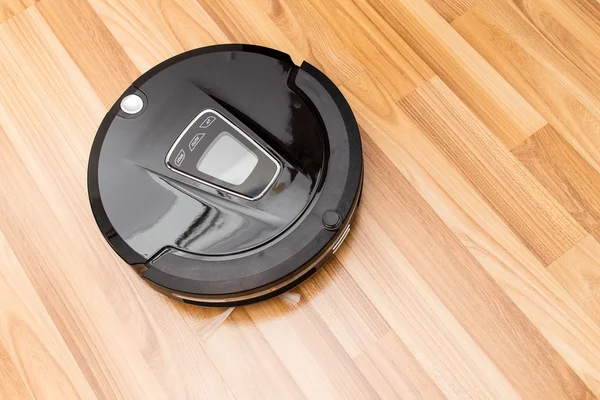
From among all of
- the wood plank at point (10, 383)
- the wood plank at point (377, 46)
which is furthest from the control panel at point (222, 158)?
the wood plank at point (10, 383)

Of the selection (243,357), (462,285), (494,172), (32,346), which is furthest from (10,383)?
(494,172)

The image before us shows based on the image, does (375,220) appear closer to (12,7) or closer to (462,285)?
(462,285)

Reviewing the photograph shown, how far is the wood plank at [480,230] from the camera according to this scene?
89cm

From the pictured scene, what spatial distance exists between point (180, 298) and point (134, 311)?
90 mm

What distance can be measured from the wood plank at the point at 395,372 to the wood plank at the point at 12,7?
2.70ft

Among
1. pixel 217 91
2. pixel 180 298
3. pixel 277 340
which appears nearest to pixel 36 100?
pixel 217 91

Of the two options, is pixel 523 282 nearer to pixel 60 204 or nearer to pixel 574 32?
pixel 574 32

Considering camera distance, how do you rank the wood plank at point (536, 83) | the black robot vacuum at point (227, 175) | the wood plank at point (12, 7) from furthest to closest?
the wood plank at point (12, 7) < the wood plank at point (536, 83) < the black robot vacuum at point (227, 175)

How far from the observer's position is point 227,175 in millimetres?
908

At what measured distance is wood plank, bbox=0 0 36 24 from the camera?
110 cm

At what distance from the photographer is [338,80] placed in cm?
103

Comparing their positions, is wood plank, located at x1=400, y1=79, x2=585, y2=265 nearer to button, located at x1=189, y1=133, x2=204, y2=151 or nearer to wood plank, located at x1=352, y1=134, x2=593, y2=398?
wood plank, located at x1=352, y1=134, x2=593, y2=398

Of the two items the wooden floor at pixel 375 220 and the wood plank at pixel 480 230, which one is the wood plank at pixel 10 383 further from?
the wood plank at pixel 480 230

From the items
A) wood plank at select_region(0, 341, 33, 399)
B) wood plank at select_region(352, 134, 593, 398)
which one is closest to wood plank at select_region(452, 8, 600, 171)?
wood plank at select_region(352, 134, 593, 398)
